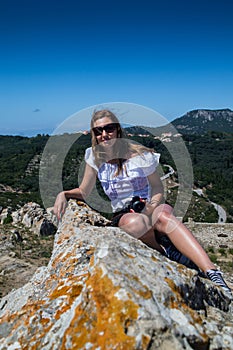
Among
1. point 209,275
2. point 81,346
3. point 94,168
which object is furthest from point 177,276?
point 94,168

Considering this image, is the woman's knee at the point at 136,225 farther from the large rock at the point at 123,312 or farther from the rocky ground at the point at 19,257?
the rocky ground at the point at 19,257

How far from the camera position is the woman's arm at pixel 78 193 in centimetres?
468

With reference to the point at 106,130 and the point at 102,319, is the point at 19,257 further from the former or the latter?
the point at 102,319

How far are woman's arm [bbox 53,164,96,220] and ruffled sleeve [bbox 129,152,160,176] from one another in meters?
0.78

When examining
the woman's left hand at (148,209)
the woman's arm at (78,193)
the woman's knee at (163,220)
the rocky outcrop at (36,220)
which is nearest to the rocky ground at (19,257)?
the rocky outcrop at (36,220)

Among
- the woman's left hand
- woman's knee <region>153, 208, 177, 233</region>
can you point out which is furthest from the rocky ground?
woman's knee <region>153, 208, 177, 233</region>

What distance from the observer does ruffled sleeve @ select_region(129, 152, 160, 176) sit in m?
4.27

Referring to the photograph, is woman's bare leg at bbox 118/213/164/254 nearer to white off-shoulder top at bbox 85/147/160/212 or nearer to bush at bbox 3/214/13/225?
white off-shoulder top at bbox 85/147/160/212

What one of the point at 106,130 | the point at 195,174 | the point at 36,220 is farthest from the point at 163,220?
the point at 195,174

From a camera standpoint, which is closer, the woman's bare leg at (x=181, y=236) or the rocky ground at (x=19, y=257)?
the woman's bare leg at (x=181, y=236)

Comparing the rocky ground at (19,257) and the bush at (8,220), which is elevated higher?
the rocky ground at (19,257)

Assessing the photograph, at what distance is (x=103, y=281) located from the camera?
207 centimetres

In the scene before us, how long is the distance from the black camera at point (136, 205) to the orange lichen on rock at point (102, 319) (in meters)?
1.98

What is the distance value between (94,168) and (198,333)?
10.6 ft
